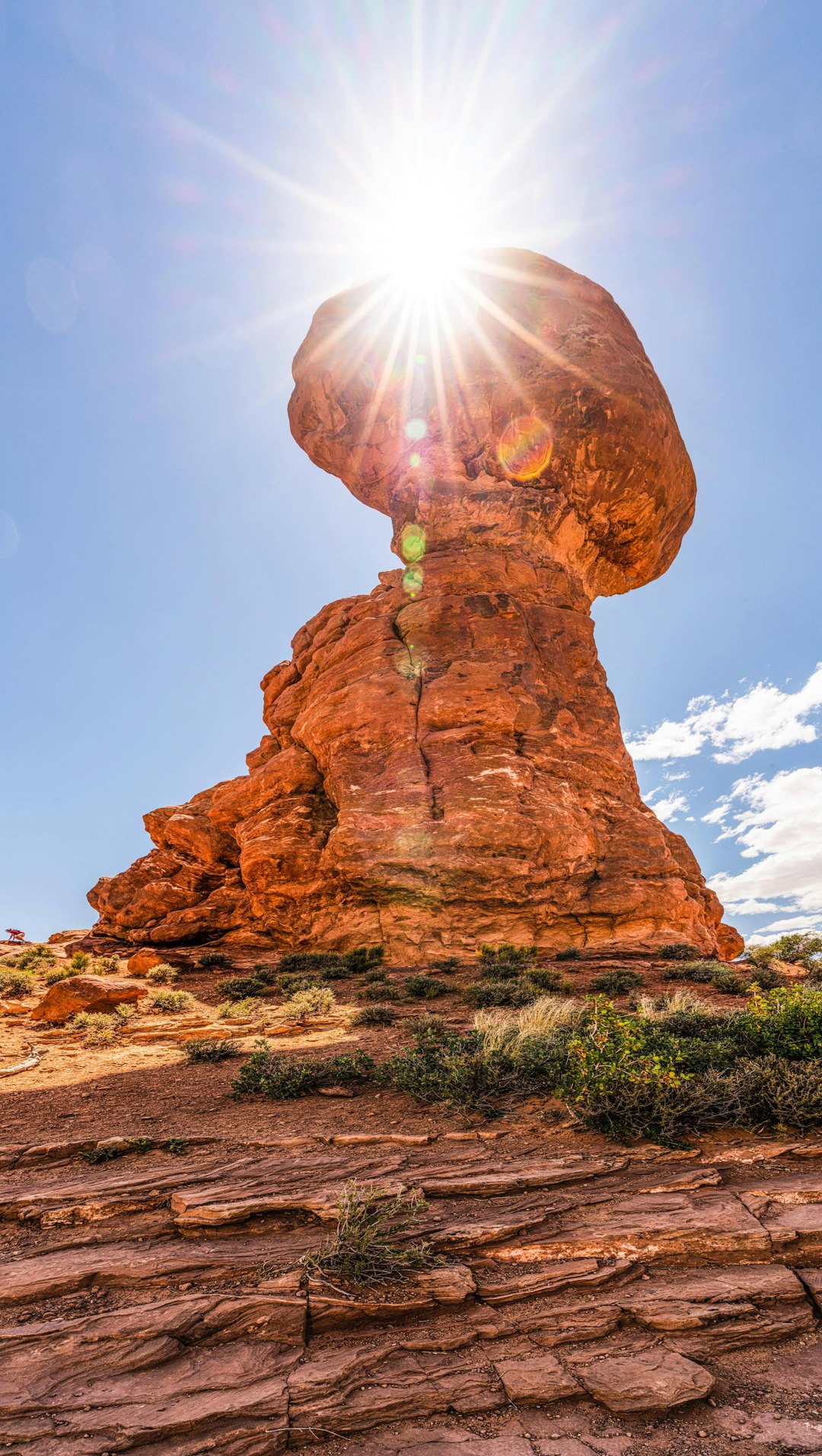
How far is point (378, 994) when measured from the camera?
13711mm

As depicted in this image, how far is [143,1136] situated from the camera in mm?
6027

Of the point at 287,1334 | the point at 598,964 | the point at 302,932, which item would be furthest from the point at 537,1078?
the point at 302,932

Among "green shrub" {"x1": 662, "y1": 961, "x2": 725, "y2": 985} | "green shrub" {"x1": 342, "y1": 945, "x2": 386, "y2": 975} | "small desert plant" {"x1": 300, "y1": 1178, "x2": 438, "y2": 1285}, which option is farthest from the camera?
"green shrub" {"x1": 342, "y1": 945, "x2": 386, "y2": 975}

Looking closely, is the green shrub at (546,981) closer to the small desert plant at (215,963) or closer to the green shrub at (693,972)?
the green shrub at (693,972)

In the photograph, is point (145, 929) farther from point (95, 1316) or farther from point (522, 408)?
point (522, 408)

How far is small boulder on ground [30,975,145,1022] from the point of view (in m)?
12.2

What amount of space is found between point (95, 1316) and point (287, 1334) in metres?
1.17

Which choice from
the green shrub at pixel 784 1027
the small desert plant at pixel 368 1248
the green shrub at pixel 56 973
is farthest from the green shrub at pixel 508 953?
the small desert plant at pixel 368 1248

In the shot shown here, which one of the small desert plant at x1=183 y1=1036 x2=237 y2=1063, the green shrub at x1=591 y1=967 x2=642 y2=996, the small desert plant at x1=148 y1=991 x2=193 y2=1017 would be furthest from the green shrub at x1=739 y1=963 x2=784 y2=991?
the small desert plant at x1=148 y1=991 x2=193 y2=1017

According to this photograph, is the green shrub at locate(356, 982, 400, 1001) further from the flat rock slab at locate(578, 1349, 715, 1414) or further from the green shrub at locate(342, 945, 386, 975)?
the flat rock slab at locate(578, 1349, 715, 1414)

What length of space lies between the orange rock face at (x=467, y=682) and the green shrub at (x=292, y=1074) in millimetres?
10570

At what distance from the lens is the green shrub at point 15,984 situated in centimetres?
1498

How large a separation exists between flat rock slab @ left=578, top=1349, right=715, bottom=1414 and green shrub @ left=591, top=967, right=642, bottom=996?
10.0m

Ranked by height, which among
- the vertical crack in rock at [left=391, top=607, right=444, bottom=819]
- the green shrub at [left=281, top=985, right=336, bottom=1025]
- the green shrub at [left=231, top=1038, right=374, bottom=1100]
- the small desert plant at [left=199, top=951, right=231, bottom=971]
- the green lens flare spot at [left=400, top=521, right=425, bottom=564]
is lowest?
the green shrub at [left=231, top=1038, right=374, bottom=1100]
